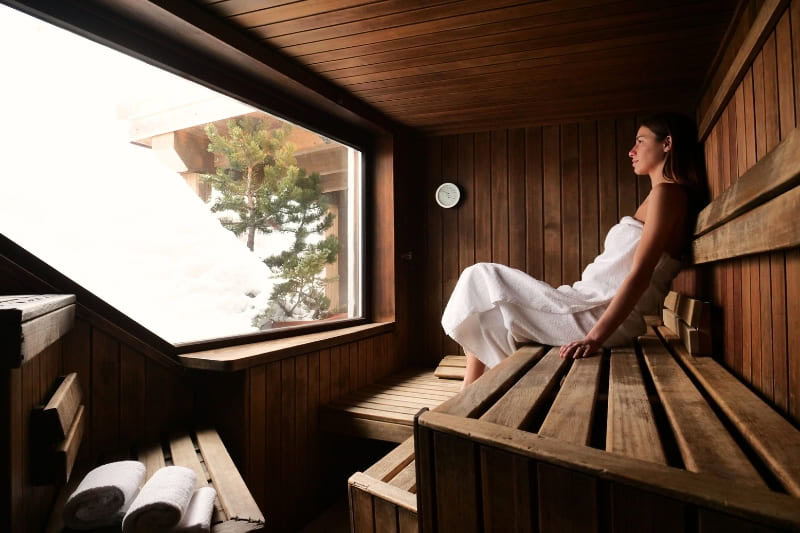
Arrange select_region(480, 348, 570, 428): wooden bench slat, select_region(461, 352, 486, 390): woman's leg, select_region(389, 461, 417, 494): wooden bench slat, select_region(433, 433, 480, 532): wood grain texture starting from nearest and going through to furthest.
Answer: select_region(433, 433, 480, 532): wood grain texture
select_region(480, 348, 570, 428): wooden bench slat
select_region(389, 461, 417, 494): wooden bench slat
select_region(461, 352, 486, 390): woman's leg

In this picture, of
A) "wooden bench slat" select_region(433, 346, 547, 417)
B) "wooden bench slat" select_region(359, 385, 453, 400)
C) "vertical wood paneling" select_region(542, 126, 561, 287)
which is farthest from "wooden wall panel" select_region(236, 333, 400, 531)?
"vertical wood paneling" select_region(542, 126, 561, 287)

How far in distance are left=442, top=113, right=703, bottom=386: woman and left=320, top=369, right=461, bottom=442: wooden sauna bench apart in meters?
0.47

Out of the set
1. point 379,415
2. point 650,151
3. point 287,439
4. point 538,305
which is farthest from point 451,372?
point 650,151

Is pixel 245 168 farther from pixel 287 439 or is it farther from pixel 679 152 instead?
pixel 679 152

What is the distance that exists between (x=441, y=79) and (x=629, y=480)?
2.31 m

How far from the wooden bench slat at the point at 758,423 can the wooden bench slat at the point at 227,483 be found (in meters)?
1.15

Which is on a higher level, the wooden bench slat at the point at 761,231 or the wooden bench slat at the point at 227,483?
the wooden bench slat at the point at 761,231

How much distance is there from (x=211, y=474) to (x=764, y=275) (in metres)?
1.78

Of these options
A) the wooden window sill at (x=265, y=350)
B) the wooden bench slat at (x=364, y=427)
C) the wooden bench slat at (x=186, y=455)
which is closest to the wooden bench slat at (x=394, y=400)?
the wooden bench slat at (x=364, y=427)

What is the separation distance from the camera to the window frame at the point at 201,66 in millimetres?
1670

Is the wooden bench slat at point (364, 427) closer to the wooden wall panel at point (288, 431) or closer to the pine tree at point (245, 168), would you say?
the wooden wall panel at point (288, 431)

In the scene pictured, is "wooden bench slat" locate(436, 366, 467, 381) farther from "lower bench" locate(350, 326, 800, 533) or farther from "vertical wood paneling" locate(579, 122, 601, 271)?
"lower bench" locate(350, 326, 800, 533)

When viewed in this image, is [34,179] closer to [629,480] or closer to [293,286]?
[293,286]

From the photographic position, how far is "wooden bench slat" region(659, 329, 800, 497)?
0.78 m
